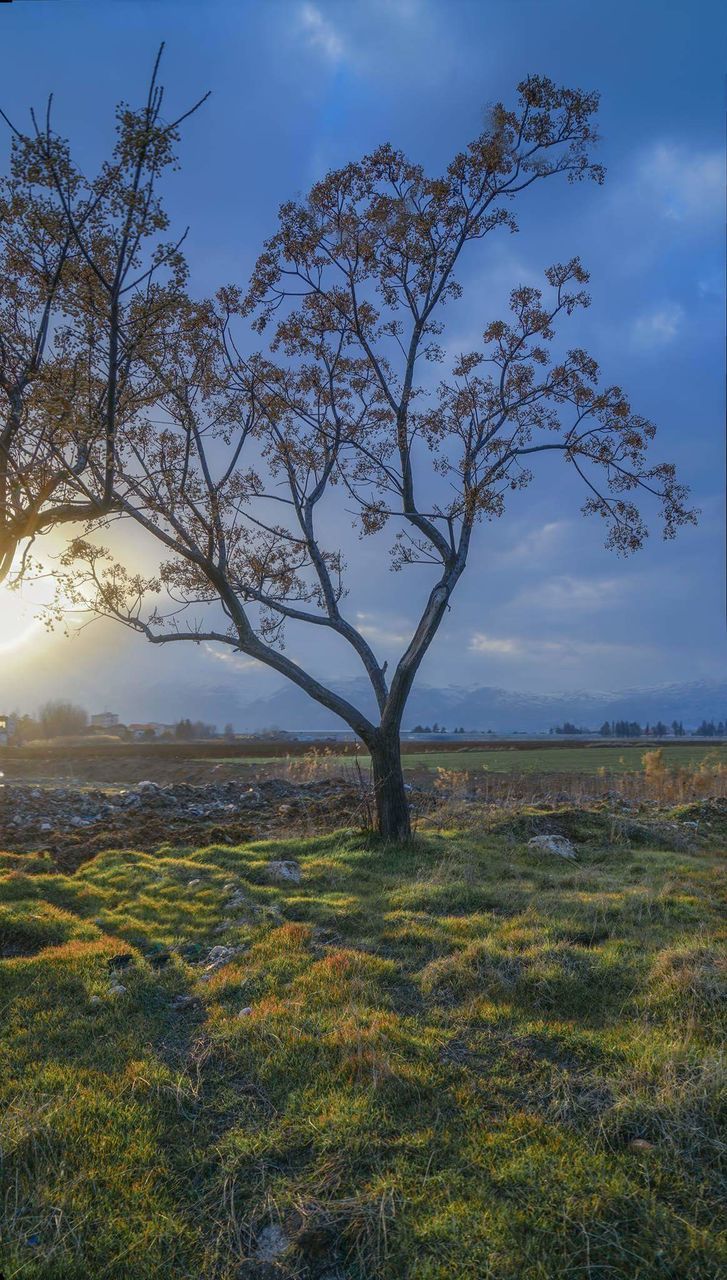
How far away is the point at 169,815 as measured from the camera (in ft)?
58.9

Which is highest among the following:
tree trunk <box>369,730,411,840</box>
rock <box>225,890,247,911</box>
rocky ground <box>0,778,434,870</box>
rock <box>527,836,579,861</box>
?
tree trunk <box>369,730,411,840</box>

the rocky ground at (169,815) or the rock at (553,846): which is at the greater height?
the rock at (553,846)

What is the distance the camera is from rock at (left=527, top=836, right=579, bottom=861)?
12.5 meters

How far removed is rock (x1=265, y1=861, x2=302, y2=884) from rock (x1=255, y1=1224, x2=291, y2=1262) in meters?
7.32

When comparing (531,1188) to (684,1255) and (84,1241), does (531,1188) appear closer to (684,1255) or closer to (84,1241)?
(684,1255)

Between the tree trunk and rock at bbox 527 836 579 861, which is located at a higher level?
the tree trunk

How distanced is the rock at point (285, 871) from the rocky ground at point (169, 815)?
2.93m

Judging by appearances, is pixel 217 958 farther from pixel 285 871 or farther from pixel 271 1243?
pixel 271 1243

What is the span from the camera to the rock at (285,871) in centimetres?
1095

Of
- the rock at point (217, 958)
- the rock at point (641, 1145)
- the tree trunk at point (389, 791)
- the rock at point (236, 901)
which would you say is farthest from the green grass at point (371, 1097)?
the tree trunk at point (389, 791)

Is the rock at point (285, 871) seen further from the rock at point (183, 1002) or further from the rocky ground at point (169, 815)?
the rock at point (183, 1002)

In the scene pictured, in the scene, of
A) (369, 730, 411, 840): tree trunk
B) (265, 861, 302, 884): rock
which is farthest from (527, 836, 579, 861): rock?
(265, 861, 302, 884): rock

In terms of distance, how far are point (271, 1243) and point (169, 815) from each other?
15.3 meters

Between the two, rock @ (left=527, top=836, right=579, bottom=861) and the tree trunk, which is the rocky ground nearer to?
the tree trunk
